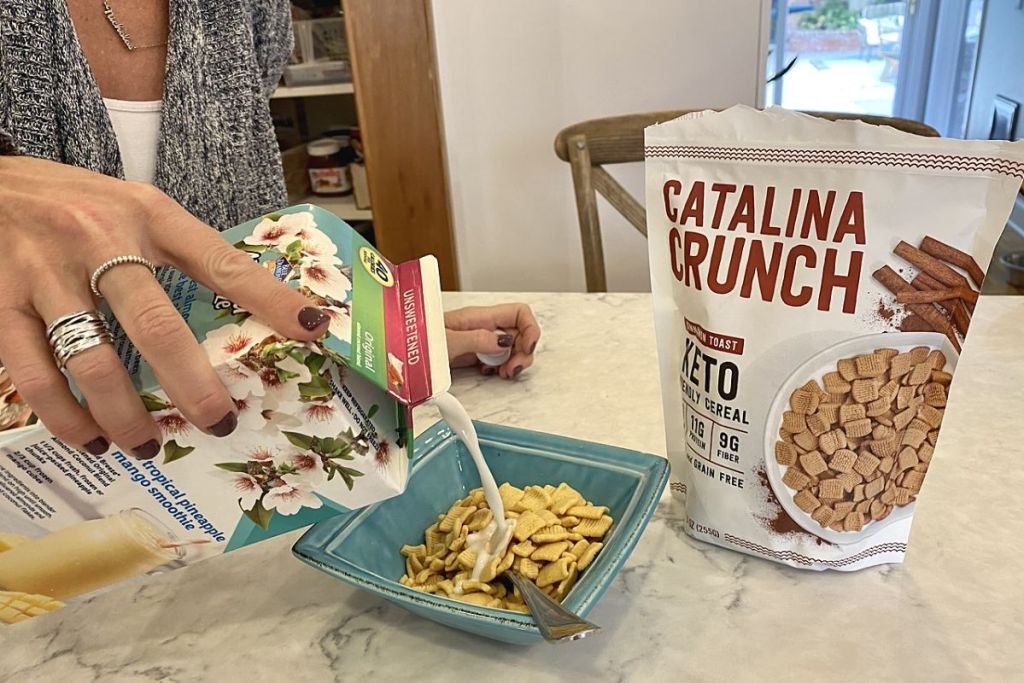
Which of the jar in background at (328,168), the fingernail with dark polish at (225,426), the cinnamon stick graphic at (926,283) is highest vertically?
the cinnamon stick graphic at (926,283)

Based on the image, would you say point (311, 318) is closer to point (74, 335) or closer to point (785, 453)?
point (74, 335)

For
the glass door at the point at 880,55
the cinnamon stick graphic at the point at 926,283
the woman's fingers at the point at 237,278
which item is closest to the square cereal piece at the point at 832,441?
the cinnamon stick graphic at the point at 926,283

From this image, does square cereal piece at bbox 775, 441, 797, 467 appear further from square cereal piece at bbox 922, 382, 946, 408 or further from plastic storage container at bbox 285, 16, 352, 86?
plastic storage container at bbox 285, 16, 352, 86

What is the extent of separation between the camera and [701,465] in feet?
1.82

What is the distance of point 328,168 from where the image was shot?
1.86m

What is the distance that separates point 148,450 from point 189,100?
0.50 meters

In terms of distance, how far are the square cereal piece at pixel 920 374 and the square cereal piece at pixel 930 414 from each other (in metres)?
0.02

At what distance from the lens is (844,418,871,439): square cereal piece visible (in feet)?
1.62

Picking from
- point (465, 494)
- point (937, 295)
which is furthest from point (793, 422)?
point (465, 494)

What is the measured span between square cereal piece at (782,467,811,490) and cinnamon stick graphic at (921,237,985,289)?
0.16 meters

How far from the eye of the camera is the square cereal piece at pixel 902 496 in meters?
0.51

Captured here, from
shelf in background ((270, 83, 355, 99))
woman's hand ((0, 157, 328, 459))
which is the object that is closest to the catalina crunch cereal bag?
woman's hand ((0, 157, 328, 459))

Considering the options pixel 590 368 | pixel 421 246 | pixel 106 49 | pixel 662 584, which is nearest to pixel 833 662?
pixel 662 584

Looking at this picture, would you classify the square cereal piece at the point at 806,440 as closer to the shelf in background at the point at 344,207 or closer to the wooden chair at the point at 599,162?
the wooden chair at the point at 599,162
